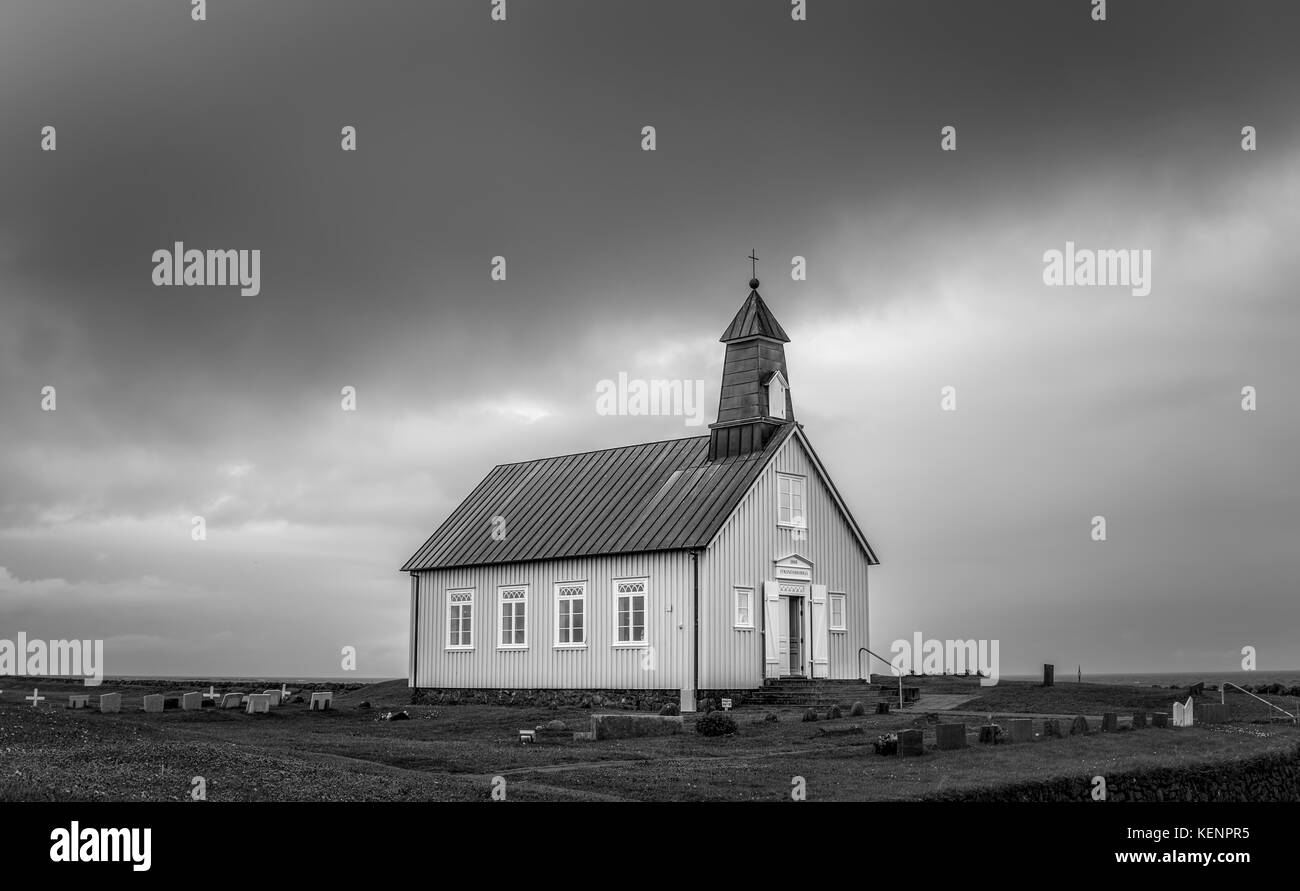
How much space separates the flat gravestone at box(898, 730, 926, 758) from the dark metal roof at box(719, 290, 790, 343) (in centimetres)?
1821

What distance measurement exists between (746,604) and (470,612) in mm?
10269

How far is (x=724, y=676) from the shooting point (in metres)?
33.2

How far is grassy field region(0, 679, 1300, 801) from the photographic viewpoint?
15078 mm

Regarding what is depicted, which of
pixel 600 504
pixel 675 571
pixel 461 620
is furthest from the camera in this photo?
pixel 461 620

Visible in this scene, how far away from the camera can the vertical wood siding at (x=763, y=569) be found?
3322 cm

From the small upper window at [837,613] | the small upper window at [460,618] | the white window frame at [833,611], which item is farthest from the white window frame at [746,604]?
the small upper window at [460,618]

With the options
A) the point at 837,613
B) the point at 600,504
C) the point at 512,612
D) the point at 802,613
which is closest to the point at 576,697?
the point at 512,612

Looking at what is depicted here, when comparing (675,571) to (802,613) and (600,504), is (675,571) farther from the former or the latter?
(600,504)

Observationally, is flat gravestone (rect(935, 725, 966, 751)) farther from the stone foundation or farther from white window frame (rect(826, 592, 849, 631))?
white window frame (rect(826, 592, 849, 631))

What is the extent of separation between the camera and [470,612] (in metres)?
40.1

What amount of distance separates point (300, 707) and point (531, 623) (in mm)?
7339

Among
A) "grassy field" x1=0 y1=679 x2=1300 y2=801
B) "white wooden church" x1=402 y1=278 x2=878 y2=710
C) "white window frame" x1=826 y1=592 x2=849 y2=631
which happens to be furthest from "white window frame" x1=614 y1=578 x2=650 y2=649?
"white window frame" x1=826 y1=592 x2=849 y2=631
